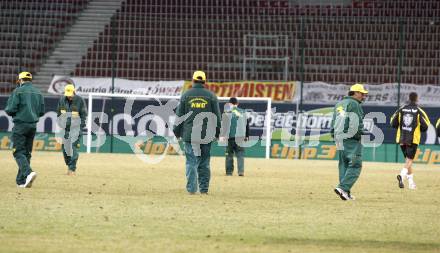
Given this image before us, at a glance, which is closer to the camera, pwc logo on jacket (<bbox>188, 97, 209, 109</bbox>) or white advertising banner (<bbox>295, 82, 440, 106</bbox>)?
pwc logo on jacket (<bbox>188, 97, 209, 109</bbox>)

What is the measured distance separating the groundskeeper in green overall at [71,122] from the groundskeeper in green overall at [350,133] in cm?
749

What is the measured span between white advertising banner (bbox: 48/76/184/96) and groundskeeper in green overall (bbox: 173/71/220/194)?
18615 mm

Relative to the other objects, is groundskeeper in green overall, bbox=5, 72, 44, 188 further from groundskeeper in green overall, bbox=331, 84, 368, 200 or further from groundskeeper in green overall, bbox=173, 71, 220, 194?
groundskeeper in green overall, bbox=331, 84, 368, 200

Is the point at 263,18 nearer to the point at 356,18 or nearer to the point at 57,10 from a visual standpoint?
the point at 356,18

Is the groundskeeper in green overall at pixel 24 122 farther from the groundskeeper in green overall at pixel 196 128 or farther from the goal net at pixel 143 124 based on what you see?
the goal net at pixel 143 124

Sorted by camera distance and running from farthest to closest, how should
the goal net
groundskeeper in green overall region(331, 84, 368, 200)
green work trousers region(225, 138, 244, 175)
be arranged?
the goal net < green work trousers region(225, 138, 244, 175) < groundskeeper in green overall region(331, 84, 368, 200)

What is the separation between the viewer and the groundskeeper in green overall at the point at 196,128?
18.3 m

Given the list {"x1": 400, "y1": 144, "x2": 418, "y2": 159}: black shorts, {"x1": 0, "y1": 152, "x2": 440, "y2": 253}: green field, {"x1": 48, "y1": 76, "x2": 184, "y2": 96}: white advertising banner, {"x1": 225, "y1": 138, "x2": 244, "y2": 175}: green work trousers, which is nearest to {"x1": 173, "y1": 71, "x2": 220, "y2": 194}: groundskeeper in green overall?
{"x1": 0, "y1": 152, "x2": 440, "y2": 253}: green field

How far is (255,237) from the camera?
40.6 feet

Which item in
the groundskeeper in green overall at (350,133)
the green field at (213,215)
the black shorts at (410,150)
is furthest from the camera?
the black shorts at (410,150)

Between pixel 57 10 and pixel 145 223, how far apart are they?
2858 centimetres

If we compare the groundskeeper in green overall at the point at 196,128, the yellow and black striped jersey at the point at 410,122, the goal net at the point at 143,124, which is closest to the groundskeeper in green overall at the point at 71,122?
the groundskeeper in green overall at the point at 196,128

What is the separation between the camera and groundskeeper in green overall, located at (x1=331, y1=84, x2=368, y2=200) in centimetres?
1778

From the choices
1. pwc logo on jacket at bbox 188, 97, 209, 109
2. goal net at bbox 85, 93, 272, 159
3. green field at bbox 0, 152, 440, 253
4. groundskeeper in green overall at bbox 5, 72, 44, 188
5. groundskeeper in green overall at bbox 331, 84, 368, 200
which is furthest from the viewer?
goal net at bbox 85, 93, 272, 159
